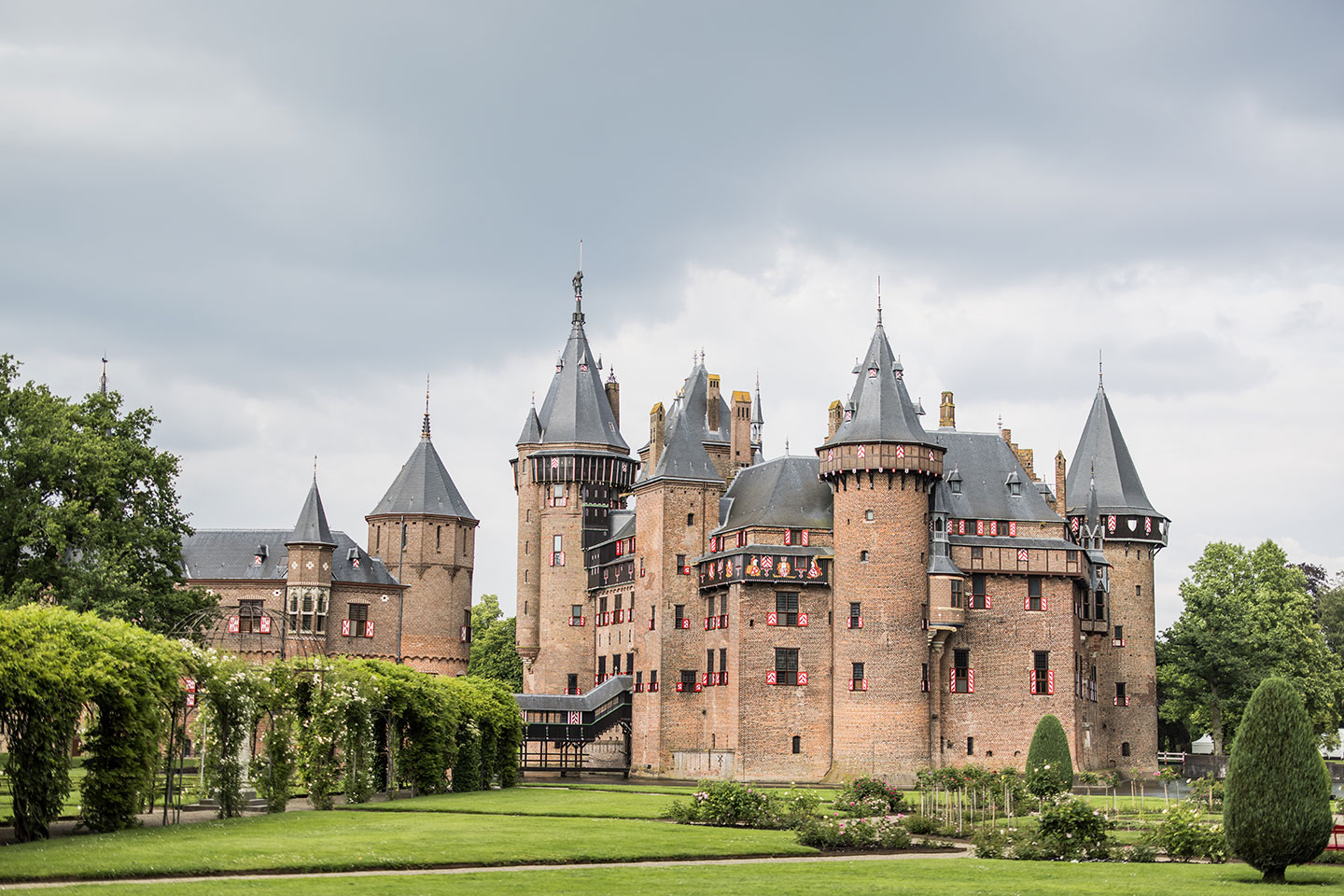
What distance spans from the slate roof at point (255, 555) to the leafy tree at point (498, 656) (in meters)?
16.0

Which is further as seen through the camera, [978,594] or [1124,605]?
[1124,605]

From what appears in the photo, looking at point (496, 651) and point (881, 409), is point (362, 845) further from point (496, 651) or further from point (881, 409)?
point (496, 651)

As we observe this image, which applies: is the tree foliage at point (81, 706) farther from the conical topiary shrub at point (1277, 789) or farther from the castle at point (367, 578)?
the castle at point (367, 578)

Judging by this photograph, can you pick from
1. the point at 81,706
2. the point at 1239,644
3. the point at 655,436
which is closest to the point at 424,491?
the point at 655,436

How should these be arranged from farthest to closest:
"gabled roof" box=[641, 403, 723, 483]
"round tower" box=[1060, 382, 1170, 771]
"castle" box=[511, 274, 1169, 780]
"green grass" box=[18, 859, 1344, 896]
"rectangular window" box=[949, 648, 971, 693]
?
"round tower" box=[1060, 382, 1170, 771], "gabled roof" box=[641, 403, 723, 483], "rectangular window" box=[949, 648, 971, 693], "castle" box=[511, 274, 1169, 780], "green grass" box=[18, 859, 1344, 896]

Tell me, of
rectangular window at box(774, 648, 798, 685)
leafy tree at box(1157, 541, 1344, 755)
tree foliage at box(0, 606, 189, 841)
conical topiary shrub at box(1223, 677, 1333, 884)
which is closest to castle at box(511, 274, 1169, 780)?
rectangular window at box(774, 648, 798, 685)

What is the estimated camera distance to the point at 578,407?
3292 inches

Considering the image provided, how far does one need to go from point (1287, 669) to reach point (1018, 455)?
16720 millimetres

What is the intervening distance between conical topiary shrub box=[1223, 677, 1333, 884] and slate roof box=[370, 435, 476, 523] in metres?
65.1

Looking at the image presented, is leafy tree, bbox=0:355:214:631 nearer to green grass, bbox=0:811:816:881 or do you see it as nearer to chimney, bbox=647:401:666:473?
green grass, bbox=0:811:816:881

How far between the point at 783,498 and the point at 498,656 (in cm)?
→ 3691

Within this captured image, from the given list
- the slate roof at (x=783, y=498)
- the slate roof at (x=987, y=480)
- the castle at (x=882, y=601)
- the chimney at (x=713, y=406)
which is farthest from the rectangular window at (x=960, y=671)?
the chimney at (x=713, y=406)

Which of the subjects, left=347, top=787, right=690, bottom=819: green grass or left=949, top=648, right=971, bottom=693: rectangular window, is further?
left=949, top=648, right=971, bottom=693: rectangular window

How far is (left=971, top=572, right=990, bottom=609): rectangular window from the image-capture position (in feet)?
220
